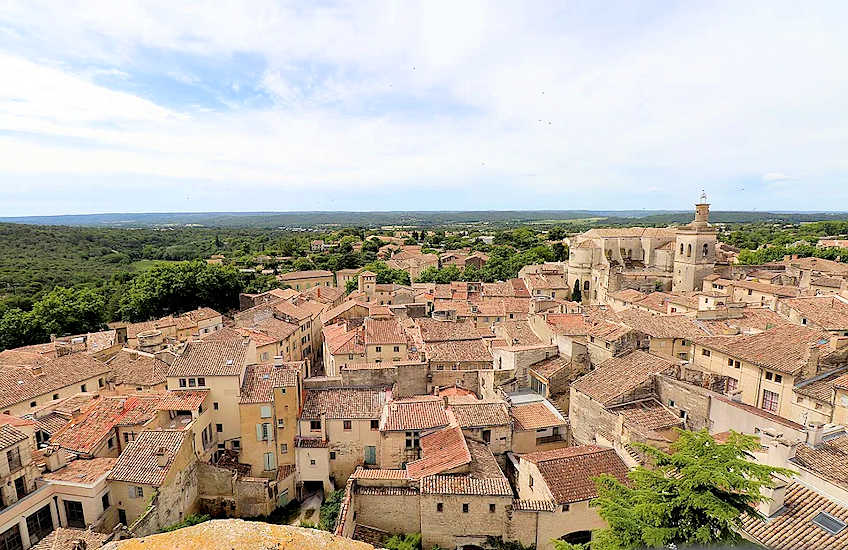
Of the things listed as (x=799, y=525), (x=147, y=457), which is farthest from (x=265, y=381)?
(x=799, y=525)

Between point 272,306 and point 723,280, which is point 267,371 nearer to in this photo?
point 272,306

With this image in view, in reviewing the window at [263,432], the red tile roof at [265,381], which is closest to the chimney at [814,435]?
the red tile roof at [265,381]

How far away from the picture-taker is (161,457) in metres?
21.4

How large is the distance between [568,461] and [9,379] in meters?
34.6

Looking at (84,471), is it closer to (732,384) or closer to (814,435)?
(814,435)

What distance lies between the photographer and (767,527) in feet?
41.7

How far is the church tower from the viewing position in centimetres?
5822

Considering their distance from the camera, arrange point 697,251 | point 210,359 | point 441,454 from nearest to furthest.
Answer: point 441,454 < point 210,359 < point 697,251

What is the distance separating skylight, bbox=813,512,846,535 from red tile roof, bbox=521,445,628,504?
7119 mm

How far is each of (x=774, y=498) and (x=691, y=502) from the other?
3.88 m

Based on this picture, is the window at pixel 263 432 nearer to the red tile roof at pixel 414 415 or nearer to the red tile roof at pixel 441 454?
the red tile roof at pixel 414 415

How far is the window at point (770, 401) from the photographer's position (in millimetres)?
21909

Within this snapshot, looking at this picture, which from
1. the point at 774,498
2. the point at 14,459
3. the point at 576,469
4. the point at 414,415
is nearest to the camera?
the point at 774,498

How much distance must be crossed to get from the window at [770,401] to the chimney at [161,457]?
2792 cm
